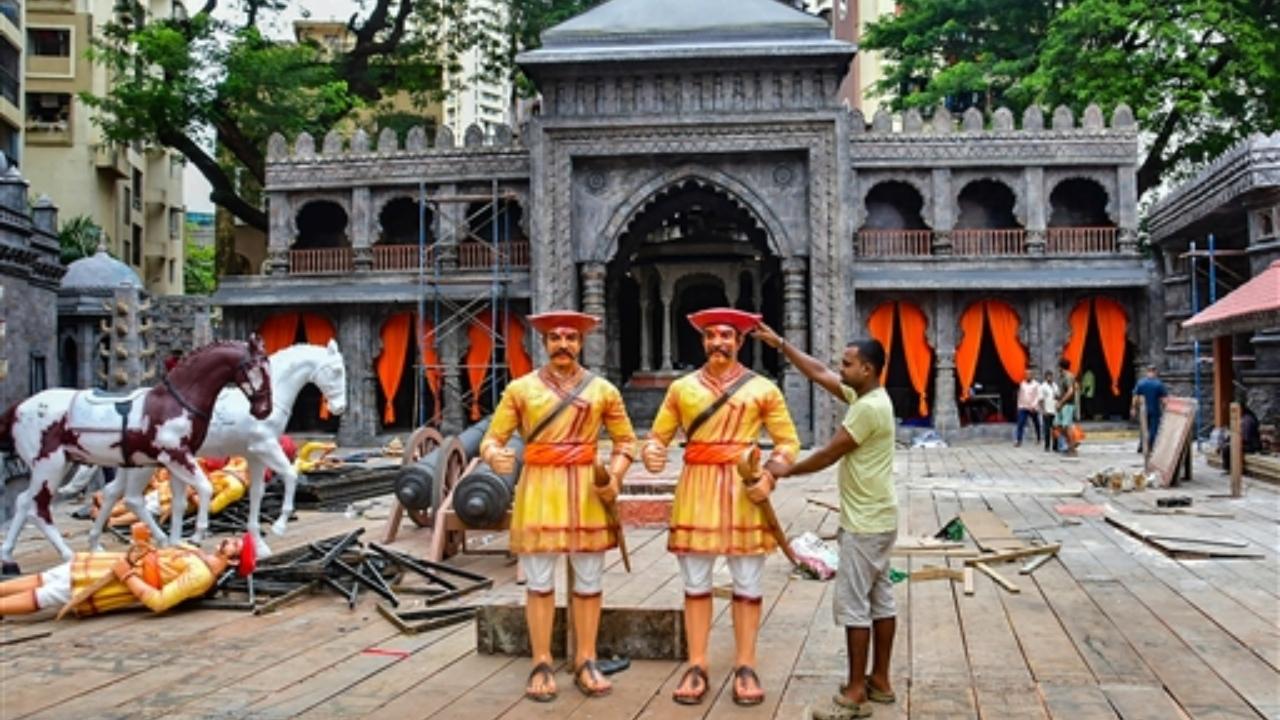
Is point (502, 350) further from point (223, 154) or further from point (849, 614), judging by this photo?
point (849, 614)

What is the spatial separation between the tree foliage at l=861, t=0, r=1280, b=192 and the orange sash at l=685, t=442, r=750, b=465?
24.2 meters

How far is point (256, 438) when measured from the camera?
31.1 ft

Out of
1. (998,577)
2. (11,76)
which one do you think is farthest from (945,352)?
(11,76)

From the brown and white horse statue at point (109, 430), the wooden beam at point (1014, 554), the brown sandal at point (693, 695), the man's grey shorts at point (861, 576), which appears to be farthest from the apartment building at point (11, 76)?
the man's grey shorts at point (861, 576)

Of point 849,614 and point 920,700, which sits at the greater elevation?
point 849,614

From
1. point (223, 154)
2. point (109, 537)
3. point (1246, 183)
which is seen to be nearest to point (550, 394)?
point (109, 537)

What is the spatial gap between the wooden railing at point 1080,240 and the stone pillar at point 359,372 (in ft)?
52.0

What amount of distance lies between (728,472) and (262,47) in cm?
2721

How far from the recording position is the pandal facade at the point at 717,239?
2280 cm

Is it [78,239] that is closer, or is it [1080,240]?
[1080,240]

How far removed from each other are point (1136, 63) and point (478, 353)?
17774 mm

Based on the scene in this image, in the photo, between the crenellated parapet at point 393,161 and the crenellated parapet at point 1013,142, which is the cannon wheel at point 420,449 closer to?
the crenellated parapet at point 393,161

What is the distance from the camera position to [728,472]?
527 centimetres

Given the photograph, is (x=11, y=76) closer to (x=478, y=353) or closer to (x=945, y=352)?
(x=478, y=353)
